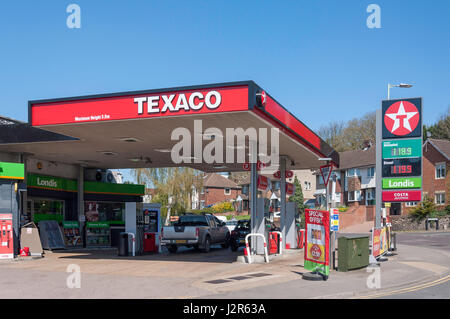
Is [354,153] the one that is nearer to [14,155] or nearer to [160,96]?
[14,155]

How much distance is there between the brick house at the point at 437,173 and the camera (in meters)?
51.3

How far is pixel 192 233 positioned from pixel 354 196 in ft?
146

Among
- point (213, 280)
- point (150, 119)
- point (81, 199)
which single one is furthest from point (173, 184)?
point (213, 280)

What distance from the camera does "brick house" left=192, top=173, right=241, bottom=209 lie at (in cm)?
8469

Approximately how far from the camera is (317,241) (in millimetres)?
13398

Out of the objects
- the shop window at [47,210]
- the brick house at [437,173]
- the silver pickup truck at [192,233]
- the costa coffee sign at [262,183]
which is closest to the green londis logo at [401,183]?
the costa coffee sign at [262,183]

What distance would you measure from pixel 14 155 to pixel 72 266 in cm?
790

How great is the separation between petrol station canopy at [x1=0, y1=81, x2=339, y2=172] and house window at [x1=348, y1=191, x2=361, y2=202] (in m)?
43.1

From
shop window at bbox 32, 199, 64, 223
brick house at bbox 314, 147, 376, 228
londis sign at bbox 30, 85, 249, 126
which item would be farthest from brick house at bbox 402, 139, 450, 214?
londis sign at bbox 30, 85, 249, 126

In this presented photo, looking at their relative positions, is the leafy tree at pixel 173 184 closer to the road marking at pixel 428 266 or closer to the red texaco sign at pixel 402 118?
the red texaco sign at pixel 402 118

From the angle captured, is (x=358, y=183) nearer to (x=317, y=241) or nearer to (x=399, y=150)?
(x=399, y=150)

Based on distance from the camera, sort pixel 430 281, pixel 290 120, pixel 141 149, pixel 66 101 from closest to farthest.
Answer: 1. pixel 430 281
2. pixel 66 101
3. pixel 290 120
4. pixel 141 149

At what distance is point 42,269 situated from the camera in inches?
629
